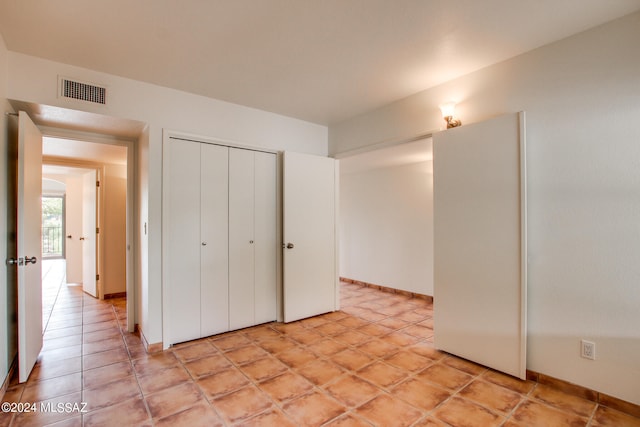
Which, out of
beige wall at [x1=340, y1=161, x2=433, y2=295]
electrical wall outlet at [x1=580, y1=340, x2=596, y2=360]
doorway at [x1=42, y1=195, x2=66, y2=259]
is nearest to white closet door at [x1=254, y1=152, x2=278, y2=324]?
beige wall at [x1=340, y1=161, x2=433, y2=295]

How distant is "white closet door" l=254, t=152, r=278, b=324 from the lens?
353 centimetres

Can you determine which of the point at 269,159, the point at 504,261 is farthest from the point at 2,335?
the point at 504,261

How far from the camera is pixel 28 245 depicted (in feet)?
7.65

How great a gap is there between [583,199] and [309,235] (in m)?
2.62

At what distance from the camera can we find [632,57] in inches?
74.4

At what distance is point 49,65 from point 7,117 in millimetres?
514

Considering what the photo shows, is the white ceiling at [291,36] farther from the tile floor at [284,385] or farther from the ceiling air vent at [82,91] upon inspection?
the tile floor at [284,385]

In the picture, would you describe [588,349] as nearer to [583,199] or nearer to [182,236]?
[583,199]

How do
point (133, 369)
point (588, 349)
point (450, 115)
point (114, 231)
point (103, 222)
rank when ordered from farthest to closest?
point (114, 231) → point (103, 222) → point (450, 115) → point (133, 369) → point (588, 349)

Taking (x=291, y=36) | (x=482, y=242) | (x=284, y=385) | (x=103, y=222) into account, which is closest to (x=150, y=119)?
(x=291, y=36)

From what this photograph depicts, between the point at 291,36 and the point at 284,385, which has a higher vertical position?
the point at 291,36

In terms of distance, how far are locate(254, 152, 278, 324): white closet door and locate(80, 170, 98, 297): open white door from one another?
2.94m

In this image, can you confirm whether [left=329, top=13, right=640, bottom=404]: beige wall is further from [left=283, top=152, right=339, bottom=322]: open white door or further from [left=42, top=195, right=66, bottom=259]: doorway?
[left=42, top=195, right=66, bottom=259]: doorway

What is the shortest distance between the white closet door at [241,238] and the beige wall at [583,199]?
2.56 meters
